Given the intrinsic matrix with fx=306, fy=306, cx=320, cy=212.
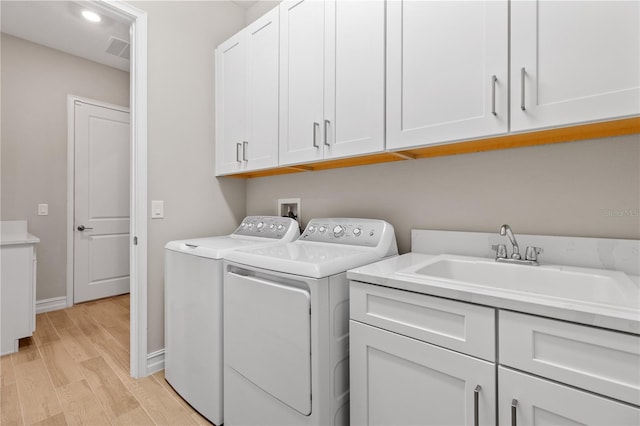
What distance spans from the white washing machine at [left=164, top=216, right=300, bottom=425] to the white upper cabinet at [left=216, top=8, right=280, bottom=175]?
54 centimetres

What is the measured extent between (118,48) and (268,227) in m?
2.84

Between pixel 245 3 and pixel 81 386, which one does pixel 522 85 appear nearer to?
pixel 245 3

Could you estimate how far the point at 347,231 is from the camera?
1664 millimetres

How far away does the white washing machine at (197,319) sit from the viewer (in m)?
1.52

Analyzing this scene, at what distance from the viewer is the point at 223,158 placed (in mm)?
2271

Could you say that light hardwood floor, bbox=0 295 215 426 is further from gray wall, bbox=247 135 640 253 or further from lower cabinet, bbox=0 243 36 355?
gray wall, bbox=247 135 640 253

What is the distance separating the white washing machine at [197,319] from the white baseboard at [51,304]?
7.41ft

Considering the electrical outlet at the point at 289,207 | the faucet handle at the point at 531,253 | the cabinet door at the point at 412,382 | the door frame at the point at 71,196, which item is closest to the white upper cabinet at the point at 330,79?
the electrical outlet at the point at 289,207

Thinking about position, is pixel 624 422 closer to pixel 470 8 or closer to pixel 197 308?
pixel 470 8

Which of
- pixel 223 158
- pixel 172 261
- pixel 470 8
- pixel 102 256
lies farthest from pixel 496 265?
pixel 102 256

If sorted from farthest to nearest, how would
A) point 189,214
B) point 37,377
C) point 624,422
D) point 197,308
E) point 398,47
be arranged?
point 189,214, point 37,377, point 197,308, point 398,47, point 624,422

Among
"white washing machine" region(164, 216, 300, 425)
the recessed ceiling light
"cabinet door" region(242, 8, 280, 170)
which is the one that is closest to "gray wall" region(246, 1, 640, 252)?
"cabinet door" region(242, 8, 280, 170)

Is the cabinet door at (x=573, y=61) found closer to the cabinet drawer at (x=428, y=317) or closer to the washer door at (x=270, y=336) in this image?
the cabinet drawer at (x=428, y=317)

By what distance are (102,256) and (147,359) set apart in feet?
7.17
